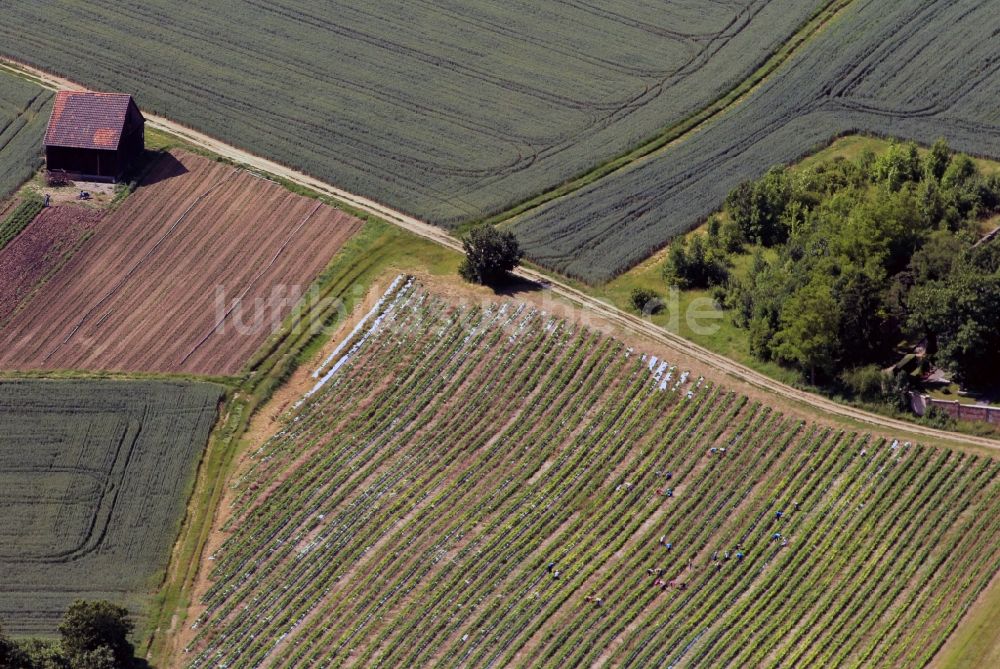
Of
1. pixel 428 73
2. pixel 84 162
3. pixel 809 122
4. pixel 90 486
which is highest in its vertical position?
pixel 428 73

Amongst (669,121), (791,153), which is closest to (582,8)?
(669,121)

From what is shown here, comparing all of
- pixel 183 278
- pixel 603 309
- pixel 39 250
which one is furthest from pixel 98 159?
pixel 603 309

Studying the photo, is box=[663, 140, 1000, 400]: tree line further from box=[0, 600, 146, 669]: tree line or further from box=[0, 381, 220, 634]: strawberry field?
box=[0, 600, 146, 669]: tree line

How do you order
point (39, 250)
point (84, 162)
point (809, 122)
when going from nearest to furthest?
point (39, 250)
point (84, 162)
point (809, 122)

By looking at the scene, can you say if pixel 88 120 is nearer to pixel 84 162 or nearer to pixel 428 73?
pixel 84 162

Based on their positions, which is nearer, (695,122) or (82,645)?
(82,645)

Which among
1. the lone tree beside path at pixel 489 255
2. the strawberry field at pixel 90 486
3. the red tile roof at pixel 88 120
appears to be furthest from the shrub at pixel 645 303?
the red tile roof at pixel 88 120
